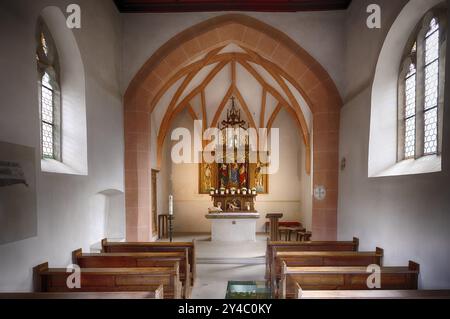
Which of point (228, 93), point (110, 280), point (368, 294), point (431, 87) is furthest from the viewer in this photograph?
point (228, 93)

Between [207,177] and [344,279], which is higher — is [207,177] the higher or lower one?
the higher one

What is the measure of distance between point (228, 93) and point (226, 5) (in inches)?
239

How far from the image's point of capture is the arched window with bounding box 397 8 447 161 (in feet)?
14.9

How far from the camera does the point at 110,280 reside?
4285 mm

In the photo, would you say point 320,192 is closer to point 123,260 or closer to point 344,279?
point 344,279

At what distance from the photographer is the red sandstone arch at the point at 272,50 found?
25.3 feet

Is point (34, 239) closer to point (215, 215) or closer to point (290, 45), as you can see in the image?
point (290, 45)

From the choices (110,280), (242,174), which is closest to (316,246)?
(110,280)

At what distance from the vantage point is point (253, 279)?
728cm

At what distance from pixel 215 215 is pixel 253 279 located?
165 inches

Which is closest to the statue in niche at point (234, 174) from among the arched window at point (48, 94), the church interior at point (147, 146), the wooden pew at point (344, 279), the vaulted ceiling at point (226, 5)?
the church interior at point (147, 146)

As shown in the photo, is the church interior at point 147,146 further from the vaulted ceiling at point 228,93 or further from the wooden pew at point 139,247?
the vaulted ceiling at point 228,93

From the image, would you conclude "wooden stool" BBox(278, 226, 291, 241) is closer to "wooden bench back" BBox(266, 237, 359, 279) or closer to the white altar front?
the white altar front
